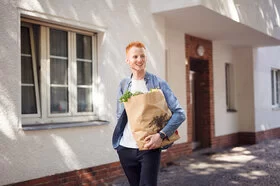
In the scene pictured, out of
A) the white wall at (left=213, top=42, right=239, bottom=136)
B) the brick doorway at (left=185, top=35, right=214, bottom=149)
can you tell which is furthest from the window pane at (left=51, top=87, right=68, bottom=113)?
the white wall at (left=213, top=42, right=239, bottom=136)

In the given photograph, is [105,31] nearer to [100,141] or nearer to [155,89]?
[100,141]

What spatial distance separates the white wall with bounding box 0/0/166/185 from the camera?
4789mm

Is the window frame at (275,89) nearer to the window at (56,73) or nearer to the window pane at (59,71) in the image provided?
the window at (56,73)

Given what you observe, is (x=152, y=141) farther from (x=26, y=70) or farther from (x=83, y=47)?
(x=83, y=47)

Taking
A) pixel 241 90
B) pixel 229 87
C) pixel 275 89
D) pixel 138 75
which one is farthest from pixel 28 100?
pixel 275 89

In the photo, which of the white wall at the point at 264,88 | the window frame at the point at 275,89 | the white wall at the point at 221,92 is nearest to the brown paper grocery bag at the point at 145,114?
the white wall at the point at 221,92

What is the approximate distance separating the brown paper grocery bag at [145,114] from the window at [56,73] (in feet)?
9.62

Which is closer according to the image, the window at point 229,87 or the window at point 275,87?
the window at point 229,87

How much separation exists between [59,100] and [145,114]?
3.33 metres

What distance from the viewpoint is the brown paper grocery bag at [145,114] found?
278 centimetres

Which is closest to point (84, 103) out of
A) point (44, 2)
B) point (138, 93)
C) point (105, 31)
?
point (105, 31)

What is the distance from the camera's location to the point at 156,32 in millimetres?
7645

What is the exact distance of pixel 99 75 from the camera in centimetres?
640

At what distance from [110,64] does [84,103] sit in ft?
2.72
